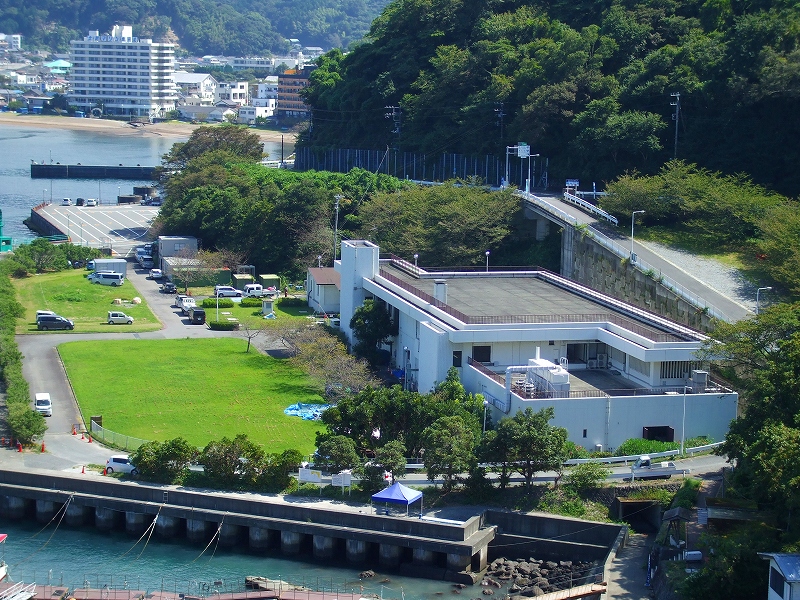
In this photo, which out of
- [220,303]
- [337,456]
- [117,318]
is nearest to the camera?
[337,456]

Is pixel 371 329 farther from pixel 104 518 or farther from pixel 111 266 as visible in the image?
pixel 111 266

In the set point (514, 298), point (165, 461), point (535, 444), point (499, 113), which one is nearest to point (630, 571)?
point (535, 444)

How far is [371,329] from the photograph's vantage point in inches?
1918

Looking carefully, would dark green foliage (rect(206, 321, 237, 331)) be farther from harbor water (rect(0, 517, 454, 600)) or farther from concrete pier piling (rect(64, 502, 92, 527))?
harbor water (rect(0, 517, 454, 600))

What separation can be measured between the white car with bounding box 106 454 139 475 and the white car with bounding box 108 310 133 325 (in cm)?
2216

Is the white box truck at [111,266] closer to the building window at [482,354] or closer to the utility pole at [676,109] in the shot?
the utility pole at [676,109]

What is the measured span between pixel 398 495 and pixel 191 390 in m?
14.9

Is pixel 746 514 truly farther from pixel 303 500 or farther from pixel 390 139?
pixel 390 139

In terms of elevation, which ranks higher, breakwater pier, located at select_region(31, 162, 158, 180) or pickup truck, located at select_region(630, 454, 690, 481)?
breakwater pier, located at select_region(31, 162, 158, 180)

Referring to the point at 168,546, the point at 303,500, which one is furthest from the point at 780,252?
the point at 168,546

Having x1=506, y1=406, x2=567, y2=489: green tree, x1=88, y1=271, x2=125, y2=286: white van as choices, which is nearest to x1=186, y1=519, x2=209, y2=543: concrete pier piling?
x1=506, y1=406, x2=567, y2=489: green tree

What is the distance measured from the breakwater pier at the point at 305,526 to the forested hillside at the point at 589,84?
3769 centimetres

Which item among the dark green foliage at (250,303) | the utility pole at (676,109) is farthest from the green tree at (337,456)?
the utility pole at (676,109)

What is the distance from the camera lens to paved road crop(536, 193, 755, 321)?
4788 cm
